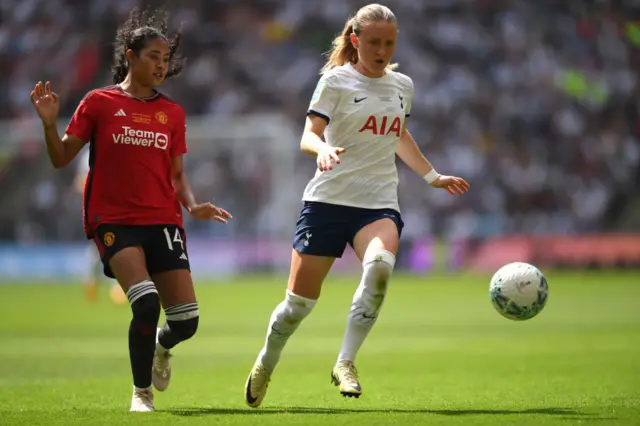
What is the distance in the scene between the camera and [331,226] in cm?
739

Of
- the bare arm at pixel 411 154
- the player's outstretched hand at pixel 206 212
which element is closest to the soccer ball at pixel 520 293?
the bare arm at pixel 411 154

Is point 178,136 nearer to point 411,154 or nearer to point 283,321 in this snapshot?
point 283,321

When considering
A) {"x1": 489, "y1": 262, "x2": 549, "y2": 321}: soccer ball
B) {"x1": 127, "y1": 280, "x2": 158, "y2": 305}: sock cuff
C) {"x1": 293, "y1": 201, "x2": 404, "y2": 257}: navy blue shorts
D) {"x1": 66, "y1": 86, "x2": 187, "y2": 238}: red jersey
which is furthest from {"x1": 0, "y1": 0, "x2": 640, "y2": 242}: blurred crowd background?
{"x1": 127, "y1": 280, "x2": 158, "y2": 305}: sock cuff

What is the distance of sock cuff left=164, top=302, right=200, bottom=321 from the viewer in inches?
291

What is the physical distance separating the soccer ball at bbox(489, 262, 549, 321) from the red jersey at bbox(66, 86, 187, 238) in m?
2.37

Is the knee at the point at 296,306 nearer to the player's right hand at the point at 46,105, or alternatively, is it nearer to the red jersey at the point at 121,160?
the red jersey at the point at 121,160

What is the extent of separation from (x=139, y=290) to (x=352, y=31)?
7.34ft

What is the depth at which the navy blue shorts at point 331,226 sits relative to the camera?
7367mm

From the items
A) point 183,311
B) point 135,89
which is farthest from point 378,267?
point 135,89

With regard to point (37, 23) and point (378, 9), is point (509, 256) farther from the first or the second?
point (378, 9)

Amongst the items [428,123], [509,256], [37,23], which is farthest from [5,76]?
[509,256]

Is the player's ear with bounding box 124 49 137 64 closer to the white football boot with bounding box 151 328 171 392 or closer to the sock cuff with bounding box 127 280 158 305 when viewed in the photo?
the sock cuff with bounding box 127 280 158 305

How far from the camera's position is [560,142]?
30.3 metres

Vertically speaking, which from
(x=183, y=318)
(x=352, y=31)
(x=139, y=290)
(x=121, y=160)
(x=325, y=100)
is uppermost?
(x=352, y=31)
